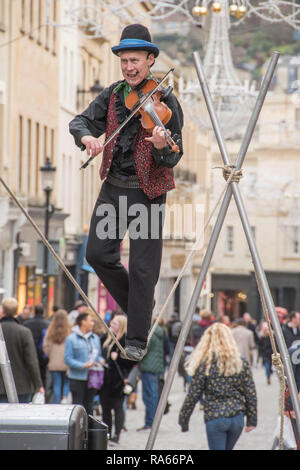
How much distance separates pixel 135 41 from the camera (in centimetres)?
475

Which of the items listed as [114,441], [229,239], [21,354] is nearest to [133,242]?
[21,354]

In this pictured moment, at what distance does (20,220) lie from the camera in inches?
885

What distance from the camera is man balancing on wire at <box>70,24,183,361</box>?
477 cm

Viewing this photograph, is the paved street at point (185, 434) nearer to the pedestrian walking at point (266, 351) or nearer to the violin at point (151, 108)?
the pedestrian walking at point (266, 351)

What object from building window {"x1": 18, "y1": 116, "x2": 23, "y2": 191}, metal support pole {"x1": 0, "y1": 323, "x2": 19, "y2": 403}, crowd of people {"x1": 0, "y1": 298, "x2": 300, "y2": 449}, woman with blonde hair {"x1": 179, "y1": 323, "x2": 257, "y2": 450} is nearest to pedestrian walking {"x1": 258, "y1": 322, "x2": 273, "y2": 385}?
crowd of people {"x1": 0, "y1": 298, "x2": 300, "y2": 449}

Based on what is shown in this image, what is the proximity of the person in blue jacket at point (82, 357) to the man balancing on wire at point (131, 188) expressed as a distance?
289 inches

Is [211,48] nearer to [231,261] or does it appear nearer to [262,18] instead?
[262,18]

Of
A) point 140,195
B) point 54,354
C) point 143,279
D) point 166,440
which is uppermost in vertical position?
point 140,195

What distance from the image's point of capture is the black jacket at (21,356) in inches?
418

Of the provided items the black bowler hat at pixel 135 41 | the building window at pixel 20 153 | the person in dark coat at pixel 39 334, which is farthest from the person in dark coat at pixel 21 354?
the building window at pixel 20 153

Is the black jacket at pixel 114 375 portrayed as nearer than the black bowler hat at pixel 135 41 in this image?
No

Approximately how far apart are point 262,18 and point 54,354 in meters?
4.65

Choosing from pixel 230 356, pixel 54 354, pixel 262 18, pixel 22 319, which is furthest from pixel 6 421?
pixel 22 319

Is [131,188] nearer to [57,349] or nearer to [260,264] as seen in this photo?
[260,264]
